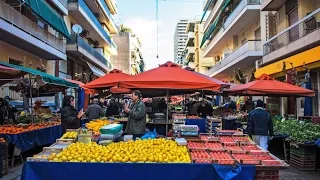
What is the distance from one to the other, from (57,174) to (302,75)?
15.9 m

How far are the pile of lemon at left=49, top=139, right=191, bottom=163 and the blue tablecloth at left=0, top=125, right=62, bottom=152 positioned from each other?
4.62m

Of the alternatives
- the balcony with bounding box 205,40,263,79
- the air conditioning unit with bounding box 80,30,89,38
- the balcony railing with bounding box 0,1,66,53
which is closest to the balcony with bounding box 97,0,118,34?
the air conditioning unit with bounding box 80,30,89,38

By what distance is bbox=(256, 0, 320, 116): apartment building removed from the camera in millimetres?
15680

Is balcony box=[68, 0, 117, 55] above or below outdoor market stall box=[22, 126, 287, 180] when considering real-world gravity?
above

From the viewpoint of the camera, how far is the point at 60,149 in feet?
19.2

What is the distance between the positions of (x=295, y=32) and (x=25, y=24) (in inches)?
550

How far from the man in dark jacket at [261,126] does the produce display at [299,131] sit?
2.71 feet

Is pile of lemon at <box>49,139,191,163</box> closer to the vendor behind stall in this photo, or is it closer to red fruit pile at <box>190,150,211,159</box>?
red fruit pile at <box>190,150,211,159</box>

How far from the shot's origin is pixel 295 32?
18.1 m

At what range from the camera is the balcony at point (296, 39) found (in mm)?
15592

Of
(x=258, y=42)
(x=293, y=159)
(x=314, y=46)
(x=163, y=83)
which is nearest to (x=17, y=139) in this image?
(x=163, y=83)

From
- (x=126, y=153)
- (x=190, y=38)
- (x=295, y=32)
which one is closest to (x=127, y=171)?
(x=126, y=153)

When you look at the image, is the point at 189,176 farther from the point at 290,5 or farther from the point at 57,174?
the point at 290,5

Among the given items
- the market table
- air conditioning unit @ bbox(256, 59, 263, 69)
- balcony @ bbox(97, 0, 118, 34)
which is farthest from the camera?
balcony @ bbox(97, 0, 118, 34)
